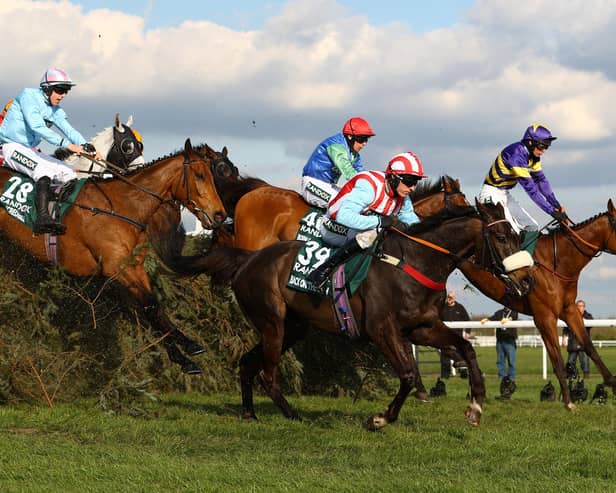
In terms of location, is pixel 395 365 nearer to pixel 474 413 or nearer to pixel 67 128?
pixel 474 413

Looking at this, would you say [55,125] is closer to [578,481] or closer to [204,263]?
[204,263]

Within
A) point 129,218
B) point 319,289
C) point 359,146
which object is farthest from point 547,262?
point 129,218

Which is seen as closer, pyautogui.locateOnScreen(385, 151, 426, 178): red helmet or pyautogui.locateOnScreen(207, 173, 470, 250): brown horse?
pyautogui.locateOnScreen(385, 151, 426, 178): red helmet

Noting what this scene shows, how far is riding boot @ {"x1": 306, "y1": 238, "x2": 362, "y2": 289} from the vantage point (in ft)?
25.3

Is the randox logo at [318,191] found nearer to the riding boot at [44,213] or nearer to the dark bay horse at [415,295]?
the dark bay horse at [415,295]

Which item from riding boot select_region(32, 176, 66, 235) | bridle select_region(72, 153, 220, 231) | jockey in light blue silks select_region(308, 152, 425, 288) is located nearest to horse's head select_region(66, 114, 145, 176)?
bridle select_region(72, 153, 220, 231)

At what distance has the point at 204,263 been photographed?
28.6 ft

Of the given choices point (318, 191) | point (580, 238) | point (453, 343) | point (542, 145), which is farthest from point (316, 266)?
point (580, 238)

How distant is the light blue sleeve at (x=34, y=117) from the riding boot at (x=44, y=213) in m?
0.42

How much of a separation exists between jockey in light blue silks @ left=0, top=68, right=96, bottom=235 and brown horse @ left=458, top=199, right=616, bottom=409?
4.19 meters

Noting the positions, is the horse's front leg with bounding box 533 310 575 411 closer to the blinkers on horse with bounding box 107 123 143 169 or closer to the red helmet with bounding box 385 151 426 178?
the red helmet with bounding box 385 151 426 178

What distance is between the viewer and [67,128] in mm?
9648

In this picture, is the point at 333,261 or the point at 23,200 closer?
the point at 333,261

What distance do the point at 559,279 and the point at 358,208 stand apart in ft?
12.4
